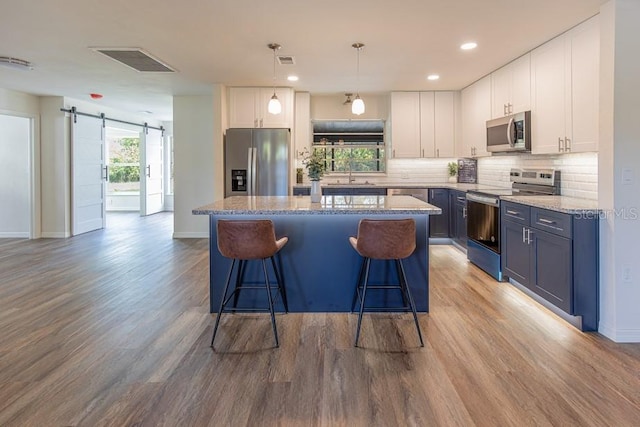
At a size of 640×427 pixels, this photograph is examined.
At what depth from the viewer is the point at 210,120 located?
7.41 m

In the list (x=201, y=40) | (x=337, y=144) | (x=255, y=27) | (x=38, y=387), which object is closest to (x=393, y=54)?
(x=255, y=27)

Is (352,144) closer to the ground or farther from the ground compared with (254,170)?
farther from the ground

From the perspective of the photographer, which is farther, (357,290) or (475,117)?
(475,117)

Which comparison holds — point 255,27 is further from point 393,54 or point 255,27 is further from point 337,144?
point 337,144

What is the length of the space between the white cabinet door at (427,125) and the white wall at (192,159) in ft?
11.6

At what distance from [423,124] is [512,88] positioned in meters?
1.97

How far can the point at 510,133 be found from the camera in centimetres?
484

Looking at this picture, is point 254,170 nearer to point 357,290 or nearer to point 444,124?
point 444,124

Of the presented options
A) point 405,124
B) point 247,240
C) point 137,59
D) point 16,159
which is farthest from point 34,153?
point 247,240

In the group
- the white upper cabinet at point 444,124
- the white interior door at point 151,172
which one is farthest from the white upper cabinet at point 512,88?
the white interior door at point 151,172

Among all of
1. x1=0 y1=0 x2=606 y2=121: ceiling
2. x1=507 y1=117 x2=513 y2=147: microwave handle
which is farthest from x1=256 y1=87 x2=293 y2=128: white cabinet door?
x1=507 y1=117 x2=513 y2=147: microwave handle

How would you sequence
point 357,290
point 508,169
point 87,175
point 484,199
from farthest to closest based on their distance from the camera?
point 87,175 < point 508,169 < point 484,199 < point 357,290

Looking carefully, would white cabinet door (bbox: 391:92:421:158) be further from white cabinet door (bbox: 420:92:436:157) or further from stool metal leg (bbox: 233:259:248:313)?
stool metal leg (bbox: 233:259:248:313)

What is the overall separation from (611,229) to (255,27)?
329 cm
